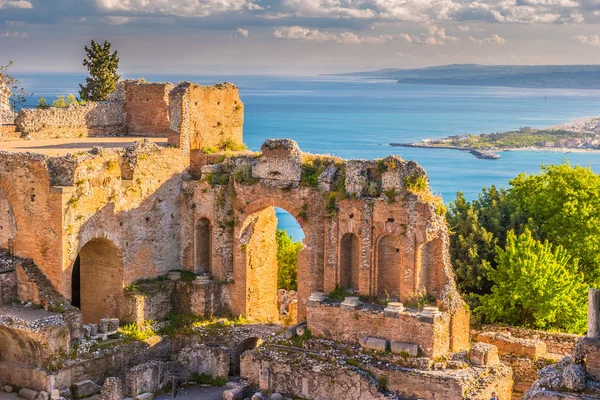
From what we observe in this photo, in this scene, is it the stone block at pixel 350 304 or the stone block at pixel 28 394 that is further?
the stone block at pixel 350 304

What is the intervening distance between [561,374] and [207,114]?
51.6 feet

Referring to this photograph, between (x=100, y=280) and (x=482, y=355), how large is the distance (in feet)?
39.9

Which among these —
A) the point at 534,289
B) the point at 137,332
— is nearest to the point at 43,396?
the point at 137,332

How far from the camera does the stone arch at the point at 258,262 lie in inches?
1104

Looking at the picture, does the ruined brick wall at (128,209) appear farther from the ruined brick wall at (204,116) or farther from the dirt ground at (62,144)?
the dirt ground at (62,144)

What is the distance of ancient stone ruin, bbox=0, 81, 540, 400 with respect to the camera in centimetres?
2439

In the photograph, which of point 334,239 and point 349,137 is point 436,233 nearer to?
point 334,239

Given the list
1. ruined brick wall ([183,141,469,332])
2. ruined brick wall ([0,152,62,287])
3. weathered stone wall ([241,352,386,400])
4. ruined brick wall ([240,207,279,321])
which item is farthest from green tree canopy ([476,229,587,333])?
ruined brick wall ([0,152,62,287])

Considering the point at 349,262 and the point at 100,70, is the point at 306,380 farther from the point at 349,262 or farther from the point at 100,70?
the point at 100,70

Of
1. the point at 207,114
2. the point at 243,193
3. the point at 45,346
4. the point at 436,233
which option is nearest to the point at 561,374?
the point at 436,233

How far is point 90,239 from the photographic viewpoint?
26.8 meters

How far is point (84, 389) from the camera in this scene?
973 inches

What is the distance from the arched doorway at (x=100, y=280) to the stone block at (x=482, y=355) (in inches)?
431

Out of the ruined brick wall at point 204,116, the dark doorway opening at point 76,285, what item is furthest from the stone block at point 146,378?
the ruined brick wall at point 204,116
